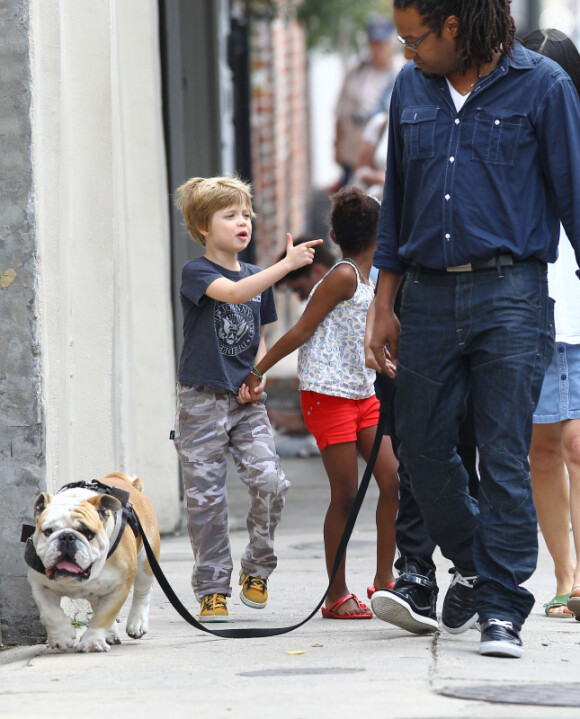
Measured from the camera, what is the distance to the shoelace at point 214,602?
5.46 metres

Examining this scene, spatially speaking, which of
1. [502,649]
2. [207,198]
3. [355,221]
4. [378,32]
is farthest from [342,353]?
[378,32]

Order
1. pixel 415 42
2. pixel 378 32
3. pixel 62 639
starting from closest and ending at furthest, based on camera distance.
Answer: pixel 415 42 → pixel 62 639 → pixel 378 32

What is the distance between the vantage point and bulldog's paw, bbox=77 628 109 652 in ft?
16.0

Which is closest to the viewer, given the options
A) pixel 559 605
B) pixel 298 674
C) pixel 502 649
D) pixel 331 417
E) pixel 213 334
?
pixel 298 674

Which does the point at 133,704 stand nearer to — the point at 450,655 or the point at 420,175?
the point at 450,655

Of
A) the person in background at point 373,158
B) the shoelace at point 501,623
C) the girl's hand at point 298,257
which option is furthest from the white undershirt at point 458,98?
the person in background at point 373,158

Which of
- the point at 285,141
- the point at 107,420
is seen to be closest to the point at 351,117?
the point at 285,141

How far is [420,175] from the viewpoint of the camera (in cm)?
459

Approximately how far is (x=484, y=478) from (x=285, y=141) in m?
16.3

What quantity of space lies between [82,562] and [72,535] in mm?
93

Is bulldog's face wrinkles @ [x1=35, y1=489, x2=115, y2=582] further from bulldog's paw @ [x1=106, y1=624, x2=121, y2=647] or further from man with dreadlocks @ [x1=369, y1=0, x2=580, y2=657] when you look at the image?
man with dreadlocks @ [x1=369, y1=0, x2=580, y2=657]

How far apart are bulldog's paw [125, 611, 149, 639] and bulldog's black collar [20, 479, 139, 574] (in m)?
0.35

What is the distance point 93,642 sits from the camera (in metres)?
4.88

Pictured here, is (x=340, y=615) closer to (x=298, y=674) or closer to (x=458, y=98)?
(x=298, y=674)
